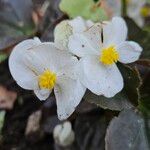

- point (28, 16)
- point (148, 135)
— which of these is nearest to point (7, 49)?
point (28, 16)

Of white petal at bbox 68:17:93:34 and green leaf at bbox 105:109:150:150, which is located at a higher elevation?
white petal at bbox 68:17:93:34

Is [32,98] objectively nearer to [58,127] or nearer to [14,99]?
[14,99]

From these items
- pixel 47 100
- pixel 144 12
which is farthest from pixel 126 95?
pixel 144 12

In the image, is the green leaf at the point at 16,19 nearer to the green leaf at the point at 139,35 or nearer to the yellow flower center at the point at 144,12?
the green leaf at the point at 139,35

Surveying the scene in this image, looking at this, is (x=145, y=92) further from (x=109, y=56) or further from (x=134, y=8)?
(x=134, y=8)

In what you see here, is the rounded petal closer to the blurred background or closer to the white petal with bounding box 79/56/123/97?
the white petal with bounding box 79/56/123/97

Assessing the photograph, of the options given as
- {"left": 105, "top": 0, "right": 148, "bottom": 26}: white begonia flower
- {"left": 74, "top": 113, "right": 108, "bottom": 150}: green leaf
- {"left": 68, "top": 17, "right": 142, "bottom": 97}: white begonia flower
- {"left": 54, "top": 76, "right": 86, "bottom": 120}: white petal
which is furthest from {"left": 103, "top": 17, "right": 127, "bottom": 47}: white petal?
{"left": 105, "top": 0, "right": 148, "bottom": 26}: white begonia flower
